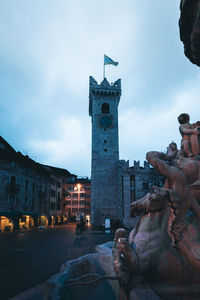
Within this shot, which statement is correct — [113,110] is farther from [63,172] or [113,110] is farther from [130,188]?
[63,172]

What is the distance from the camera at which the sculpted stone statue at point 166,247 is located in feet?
8.61

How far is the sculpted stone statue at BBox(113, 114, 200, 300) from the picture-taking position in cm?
262

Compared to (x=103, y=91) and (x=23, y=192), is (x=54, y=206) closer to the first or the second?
(x=23, y=192)

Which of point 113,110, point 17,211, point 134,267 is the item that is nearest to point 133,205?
point 134,267

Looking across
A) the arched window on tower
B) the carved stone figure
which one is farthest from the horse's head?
the arched window on tower

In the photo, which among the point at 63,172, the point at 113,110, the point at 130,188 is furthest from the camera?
the point at 63,172

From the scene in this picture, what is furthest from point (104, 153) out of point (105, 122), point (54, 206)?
point (54, 206)

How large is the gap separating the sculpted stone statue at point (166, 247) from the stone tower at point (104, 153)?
33.1m

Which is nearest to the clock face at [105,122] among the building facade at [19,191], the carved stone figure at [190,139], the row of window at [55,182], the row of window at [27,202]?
the building facade at [19,191]

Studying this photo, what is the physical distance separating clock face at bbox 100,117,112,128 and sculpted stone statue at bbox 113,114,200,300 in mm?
36336

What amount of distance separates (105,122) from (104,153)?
227 inches

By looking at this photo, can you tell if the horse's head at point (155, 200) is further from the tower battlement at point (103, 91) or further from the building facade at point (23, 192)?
the tower battlement at point (103, 91)

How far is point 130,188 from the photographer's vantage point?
3431cm

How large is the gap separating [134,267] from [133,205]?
836mm
